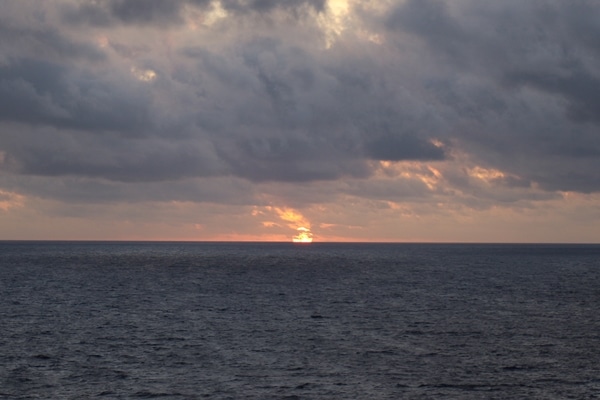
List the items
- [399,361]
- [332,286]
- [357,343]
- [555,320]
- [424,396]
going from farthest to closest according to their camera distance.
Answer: [332,286], [555,320], [357,343], [399,361], [424,396]

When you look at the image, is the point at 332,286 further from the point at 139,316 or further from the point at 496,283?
the point at 139,316

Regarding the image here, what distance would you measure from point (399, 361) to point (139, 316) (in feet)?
120

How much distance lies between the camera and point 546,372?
50.7 meters

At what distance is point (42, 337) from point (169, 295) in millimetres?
44179

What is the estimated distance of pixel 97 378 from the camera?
1901 inches

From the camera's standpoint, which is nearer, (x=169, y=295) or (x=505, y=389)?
(x=505, y=389)

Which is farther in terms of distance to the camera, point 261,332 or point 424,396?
point 261,332

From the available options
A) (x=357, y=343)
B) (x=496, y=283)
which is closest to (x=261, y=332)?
(x=357, y=343)

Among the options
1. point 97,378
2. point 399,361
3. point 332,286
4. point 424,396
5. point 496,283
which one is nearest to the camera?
point 424,396

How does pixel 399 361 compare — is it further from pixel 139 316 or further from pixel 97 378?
pixel 139 316

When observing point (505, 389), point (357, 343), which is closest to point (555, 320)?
point (357, 343)

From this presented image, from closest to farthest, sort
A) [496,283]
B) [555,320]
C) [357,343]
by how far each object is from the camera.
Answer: [357,343] < [555,320] < [496,283]

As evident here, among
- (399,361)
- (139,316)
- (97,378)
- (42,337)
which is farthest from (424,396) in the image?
(139,316)

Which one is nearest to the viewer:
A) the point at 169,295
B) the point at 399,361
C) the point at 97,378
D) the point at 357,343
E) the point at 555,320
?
the point at 97,378
